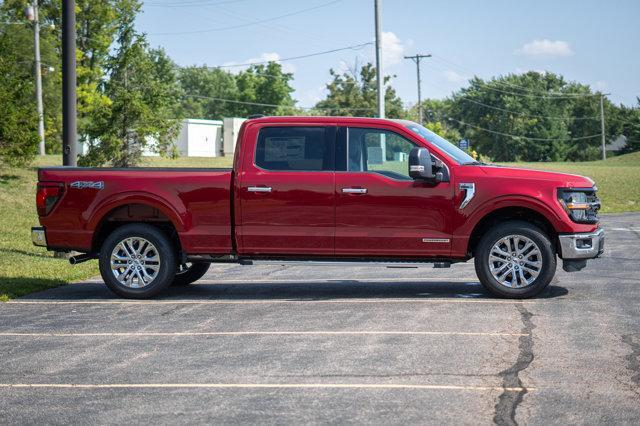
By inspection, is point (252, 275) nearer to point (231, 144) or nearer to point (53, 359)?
point (53, 359)

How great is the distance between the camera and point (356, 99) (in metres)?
116

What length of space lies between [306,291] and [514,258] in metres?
2.70

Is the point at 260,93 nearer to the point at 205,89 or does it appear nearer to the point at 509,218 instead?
the point at 205,89

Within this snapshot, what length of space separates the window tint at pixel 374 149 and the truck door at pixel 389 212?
0.01m

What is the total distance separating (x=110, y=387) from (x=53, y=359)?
1.32 metres

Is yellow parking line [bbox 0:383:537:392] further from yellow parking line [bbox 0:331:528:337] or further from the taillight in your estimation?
the taillight

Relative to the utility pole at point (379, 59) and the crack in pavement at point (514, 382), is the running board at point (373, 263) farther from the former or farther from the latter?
the utility pole at point (379, 59)

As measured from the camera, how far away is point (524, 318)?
9.80 metres

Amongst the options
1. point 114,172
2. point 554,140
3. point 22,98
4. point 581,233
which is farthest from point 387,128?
point 554,140

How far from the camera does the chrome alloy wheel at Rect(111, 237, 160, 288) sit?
464 inches

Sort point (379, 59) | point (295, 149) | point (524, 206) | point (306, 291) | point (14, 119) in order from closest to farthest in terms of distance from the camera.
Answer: point (524, 206) → point (295, 149) → point (306, 291) → point (14, 119) → point (379, 59)

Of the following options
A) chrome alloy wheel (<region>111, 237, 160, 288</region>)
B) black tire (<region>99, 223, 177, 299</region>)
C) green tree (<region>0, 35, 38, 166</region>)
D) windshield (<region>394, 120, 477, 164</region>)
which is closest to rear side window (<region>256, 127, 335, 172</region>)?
windshield (<region>394, 120, 477, 164</region>)

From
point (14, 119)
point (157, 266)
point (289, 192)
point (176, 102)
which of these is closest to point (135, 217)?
point (157, 266)

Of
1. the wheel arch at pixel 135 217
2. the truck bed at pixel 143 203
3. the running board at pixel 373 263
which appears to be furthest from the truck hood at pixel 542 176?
the wheel arch at pixel 135 217
